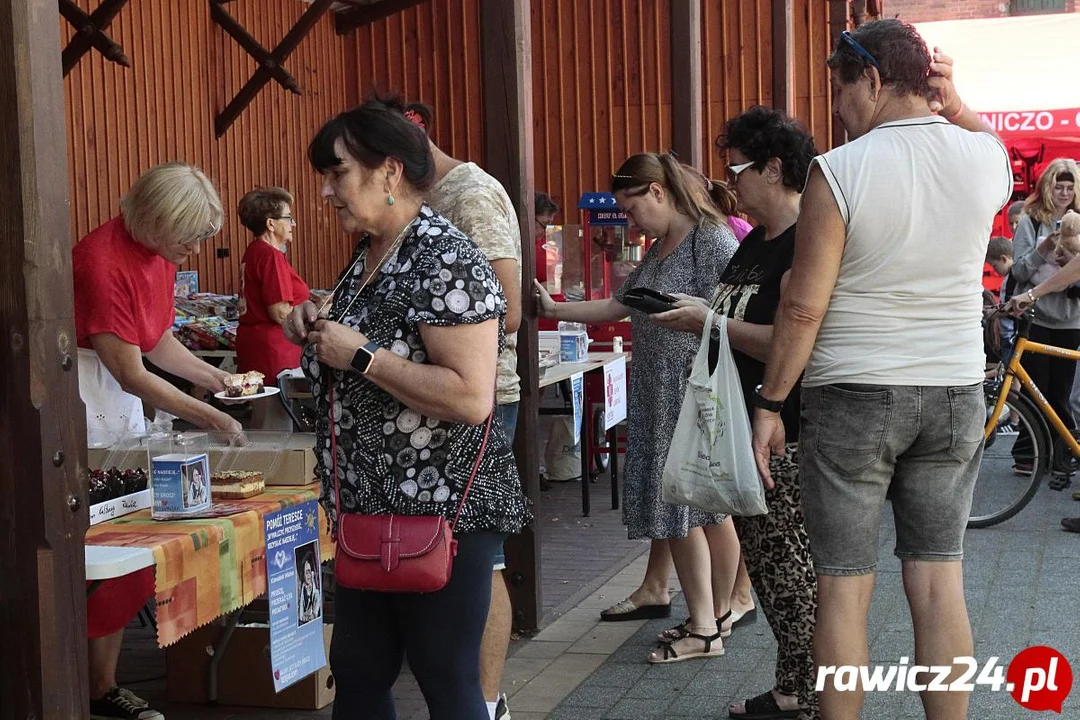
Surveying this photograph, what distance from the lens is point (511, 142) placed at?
4.88 metres

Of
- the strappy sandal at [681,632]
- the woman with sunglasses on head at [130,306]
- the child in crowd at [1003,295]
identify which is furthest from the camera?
the child in crowd at [1003,295]

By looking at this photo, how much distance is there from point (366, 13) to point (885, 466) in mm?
10978

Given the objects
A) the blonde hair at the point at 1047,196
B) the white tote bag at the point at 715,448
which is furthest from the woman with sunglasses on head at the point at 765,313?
the blonde hair at the point at 1047,196

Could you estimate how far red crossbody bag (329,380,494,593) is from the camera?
253cm

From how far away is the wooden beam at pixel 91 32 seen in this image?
8102mm

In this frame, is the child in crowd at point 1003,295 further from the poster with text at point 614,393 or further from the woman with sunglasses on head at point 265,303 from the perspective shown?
the woman with sunglasses on head at point 265,303

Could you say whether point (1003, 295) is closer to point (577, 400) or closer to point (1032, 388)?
point (1032, 388)

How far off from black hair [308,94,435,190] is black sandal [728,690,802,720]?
2.04m

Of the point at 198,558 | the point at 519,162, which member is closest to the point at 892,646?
the point at 519,162

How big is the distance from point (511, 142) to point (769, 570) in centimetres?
189

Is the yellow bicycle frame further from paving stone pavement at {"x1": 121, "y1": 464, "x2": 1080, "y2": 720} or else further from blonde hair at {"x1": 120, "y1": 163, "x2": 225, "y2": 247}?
blonde hair at {"x1": 120, "y1": 163, "x2": 225, "y2": 247}

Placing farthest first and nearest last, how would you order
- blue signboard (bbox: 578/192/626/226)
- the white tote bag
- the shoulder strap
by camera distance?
blue signboard (bbox: 578/192/626/226), the white tote bag, the shoulder strap

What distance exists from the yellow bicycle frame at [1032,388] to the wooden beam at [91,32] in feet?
17.5

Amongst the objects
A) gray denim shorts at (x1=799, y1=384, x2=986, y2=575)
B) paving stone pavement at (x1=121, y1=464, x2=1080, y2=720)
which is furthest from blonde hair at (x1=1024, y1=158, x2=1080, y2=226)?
gray denim shorts at (x1=799, y1=384, x2=986, y2=575)
